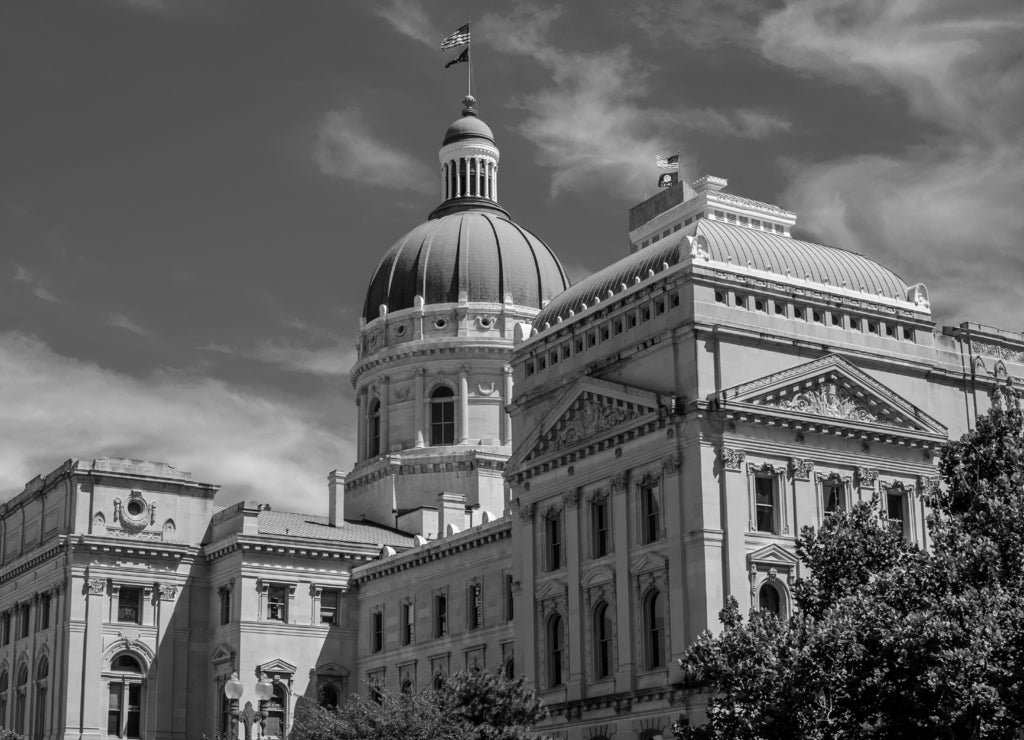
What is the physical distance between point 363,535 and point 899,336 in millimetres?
39255

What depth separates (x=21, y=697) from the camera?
91938 mm

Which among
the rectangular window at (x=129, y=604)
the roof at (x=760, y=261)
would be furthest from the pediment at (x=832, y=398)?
the rectangular window at (x=129, y=604)

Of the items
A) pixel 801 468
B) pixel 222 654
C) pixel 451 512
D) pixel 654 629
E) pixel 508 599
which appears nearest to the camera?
pixel 654 629

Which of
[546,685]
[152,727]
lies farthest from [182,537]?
[546,685]

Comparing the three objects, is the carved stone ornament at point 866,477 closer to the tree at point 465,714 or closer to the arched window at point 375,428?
the tree at point 465,714

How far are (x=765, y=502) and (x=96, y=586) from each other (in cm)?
4100

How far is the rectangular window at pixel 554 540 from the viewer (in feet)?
214

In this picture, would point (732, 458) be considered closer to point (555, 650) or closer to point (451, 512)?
point (555, 650)

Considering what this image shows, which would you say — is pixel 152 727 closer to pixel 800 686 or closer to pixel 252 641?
pixel 252 641

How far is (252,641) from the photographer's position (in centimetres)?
8688

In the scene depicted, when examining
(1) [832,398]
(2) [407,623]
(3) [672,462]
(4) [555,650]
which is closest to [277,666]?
(2) [407,623]

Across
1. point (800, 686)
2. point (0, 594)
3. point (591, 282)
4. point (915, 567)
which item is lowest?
point (800, 686)

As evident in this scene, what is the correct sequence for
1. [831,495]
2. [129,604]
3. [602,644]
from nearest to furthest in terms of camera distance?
1. [831,495]
2. [602,644]
3. [129,604]

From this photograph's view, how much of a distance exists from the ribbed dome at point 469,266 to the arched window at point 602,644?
48.1m
